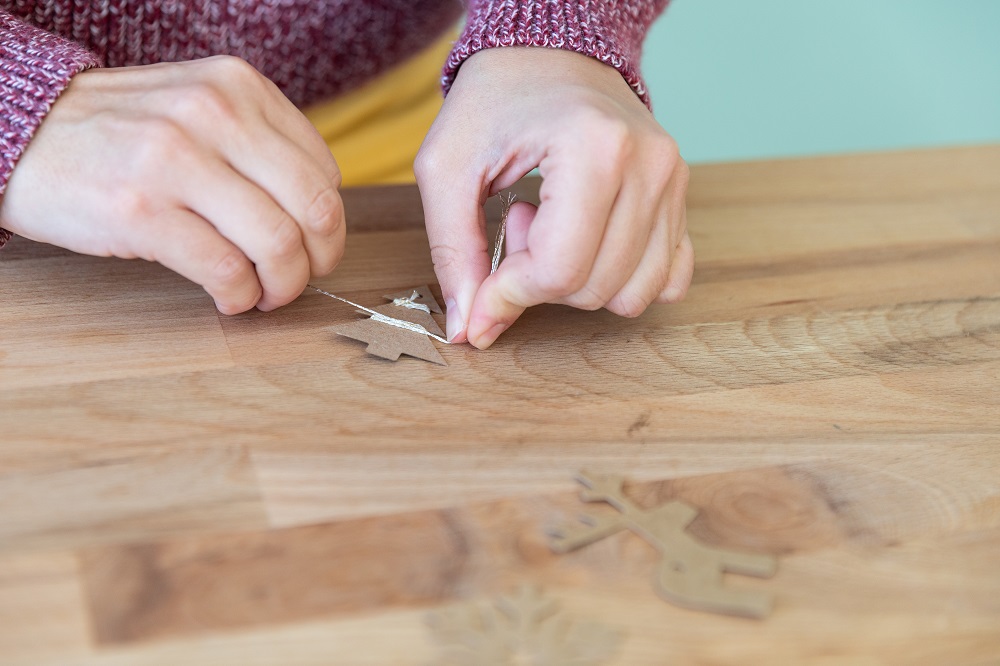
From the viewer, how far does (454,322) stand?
733 millimetres

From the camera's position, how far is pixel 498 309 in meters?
0.71

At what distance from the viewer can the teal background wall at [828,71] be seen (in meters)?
2.54

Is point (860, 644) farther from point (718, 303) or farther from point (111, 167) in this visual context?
point (111, 167)

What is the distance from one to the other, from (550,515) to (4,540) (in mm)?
290

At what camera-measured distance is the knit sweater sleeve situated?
667 millimetres

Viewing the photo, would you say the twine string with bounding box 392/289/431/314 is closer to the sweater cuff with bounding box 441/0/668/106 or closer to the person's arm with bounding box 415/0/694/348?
the person's arm with bounding box 415/0/694/348

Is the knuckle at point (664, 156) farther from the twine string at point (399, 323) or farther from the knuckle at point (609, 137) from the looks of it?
the twine string at point (399, 323)

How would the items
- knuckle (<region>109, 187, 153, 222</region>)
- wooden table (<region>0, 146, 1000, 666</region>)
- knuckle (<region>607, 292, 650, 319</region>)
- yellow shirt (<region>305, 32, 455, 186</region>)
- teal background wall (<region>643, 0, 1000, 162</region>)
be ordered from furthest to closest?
teal background wall (<region>643, 0, 1000, 162</region>), yellow shirt (<region>305, 32, 455, 186</region>), knuckle (<region>607, 292, 650, 319</region>), knuckle (<region>109, 187, 153, 222</region>), wooden table (<region>0, 146, 1000, 666</region>)

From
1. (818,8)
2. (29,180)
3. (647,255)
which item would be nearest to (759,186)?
(647,255)

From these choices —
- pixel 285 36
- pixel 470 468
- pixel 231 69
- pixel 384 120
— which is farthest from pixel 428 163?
pixel 384 120

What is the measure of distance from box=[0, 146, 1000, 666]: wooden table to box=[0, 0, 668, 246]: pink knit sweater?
159mm

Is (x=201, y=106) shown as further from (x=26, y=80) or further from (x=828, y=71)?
(x=828, y=71)

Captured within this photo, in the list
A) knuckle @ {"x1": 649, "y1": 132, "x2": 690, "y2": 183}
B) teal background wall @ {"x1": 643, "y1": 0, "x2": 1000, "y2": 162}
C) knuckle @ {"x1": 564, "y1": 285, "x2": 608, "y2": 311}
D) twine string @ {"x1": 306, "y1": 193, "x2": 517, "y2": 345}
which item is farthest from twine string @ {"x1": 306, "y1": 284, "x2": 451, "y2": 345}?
teal background wall @ {"x1": 643, "y1": 0, "x2": 1000, "y2": 162}

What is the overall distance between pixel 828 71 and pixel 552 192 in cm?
220
